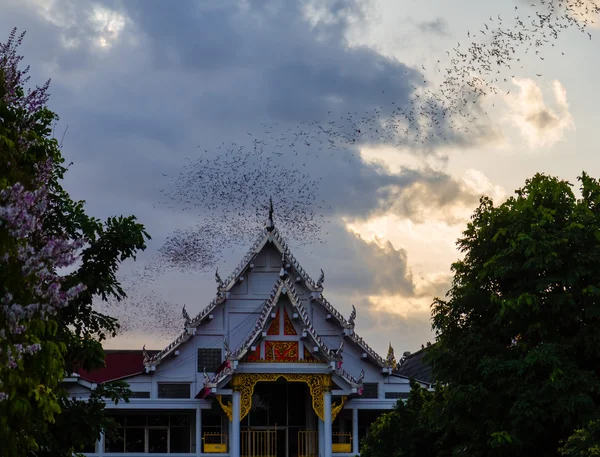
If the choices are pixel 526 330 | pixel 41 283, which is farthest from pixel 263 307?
pixel 41 283

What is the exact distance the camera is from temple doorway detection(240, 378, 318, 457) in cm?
3806

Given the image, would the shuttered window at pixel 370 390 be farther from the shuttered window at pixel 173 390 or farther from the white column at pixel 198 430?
the shuttered window at pixel 173 390

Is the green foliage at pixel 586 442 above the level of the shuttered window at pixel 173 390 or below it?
below

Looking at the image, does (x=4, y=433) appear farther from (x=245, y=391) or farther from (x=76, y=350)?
(x=245, y=391)

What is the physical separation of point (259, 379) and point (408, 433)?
7151 millimetres

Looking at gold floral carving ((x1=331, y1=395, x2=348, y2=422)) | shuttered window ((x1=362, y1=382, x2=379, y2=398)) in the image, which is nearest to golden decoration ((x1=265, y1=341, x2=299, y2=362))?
gold floral carving ((x1=331, y1=395, x2=348, y2=422))

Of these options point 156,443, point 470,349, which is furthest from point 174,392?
point 470,349

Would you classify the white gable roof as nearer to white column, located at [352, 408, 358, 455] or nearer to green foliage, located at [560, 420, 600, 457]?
white column, located at [352, 408, 358, 455]

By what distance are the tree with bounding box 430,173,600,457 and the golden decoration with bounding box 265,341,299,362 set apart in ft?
25.1

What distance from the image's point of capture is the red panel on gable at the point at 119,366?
41344 millimetres

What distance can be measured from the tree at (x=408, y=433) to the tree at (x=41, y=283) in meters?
10.3

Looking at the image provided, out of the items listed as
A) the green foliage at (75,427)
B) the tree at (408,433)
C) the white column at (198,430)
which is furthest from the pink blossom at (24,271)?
the white column at (198,430)

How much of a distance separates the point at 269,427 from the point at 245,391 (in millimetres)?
3352

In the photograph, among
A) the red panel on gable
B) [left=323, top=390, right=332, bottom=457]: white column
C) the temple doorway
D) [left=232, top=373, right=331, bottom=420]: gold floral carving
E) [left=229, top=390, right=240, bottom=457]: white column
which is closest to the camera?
[left=229, top=390, right=240, bottom=457]: white column
